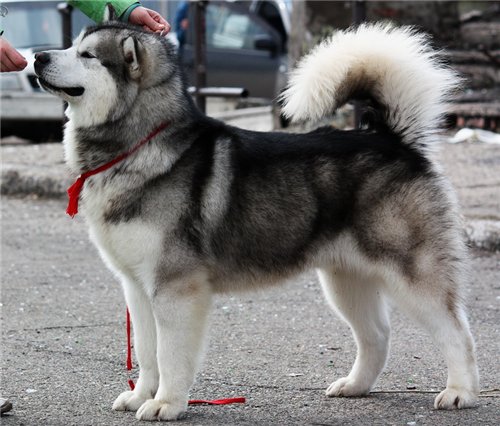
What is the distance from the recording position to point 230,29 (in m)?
15.9

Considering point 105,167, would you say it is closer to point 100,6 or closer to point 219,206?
point 219,206

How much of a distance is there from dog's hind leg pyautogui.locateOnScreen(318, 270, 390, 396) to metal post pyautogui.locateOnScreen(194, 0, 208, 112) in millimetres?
6149

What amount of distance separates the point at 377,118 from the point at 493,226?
120 inches

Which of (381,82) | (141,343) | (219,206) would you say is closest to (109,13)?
(219,206)

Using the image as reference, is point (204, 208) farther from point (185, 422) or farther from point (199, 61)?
point (199, 61)

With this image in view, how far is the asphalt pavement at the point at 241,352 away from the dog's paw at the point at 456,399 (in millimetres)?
50

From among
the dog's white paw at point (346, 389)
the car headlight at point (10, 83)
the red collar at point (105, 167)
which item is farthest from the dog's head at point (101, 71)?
the car headlight at point (10, 83)

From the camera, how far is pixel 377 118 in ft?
14.7

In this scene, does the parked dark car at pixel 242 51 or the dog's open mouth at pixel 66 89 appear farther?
the parked dark car at pixel 242 51

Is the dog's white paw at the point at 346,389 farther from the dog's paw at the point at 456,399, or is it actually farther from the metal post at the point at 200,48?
the metal post at the point at 200,48

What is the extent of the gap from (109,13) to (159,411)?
1.70m

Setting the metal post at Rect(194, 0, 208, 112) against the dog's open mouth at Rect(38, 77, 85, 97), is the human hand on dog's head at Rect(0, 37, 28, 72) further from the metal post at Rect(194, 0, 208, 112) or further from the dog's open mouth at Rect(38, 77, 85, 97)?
the metal post at Rect(194, 0, 208, 112)

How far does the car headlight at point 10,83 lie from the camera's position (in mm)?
13625

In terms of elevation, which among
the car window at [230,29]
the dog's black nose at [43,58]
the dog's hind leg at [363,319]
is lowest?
the car window at [230,29]
